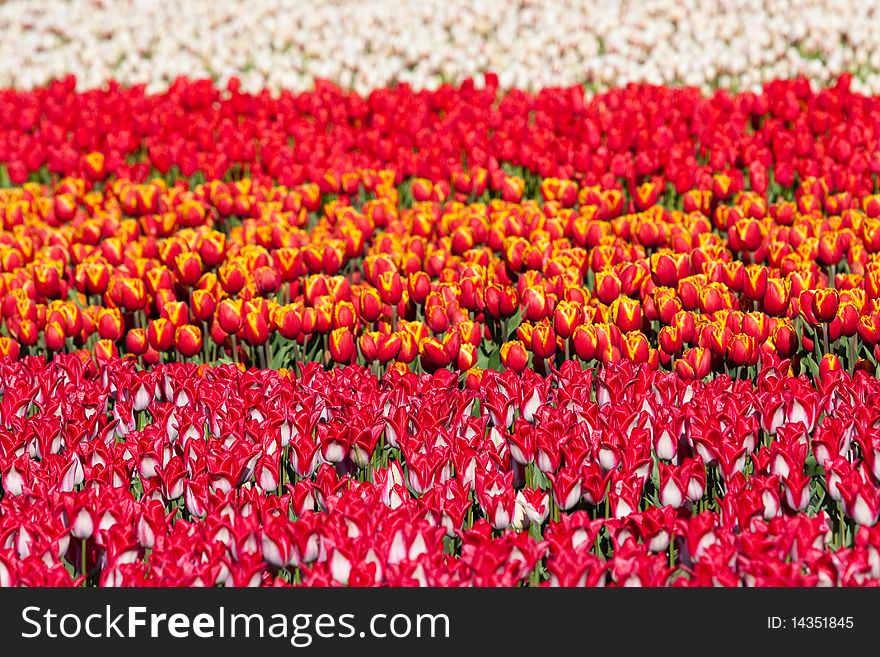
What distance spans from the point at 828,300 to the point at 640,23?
768 centimetres

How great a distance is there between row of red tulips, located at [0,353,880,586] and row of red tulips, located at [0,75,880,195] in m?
3.08

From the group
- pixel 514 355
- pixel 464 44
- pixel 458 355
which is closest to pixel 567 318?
pixel 514 355

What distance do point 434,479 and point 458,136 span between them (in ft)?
16.4

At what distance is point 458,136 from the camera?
7.97 meters

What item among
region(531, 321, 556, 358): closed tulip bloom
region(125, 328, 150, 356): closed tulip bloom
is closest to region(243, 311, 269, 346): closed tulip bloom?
region(125, 328, 150, 356): closed tulip bloom

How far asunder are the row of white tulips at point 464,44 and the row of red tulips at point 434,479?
23.3 feet

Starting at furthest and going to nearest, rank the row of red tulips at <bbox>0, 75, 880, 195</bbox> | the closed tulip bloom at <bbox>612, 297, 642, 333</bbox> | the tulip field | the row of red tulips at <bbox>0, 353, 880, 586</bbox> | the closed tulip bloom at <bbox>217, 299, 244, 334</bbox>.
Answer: the row of red tulips at <bbox>0, 75, 880, 195</bbox> < the closed tulip bloom at <bbox>217, 299, 244, 334</bbox> < the closed tulip bloom at <bbox>612, 297, 642, 333</bbox> < the tulip field < the row of red tulips at <bbox>0, 353, 880, 586</bbox>

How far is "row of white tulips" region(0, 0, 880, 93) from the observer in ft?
35.0

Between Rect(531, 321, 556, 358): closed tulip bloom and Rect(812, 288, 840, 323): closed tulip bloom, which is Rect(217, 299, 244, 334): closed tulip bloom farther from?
Rect(812, 288, 840, 323): closed tulip bloom

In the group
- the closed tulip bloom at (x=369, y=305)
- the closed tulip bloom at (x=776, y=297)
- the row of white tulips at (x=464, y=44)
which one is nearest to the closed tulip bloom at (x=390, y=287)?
the closed tulip bloom at (x=369, y=305)

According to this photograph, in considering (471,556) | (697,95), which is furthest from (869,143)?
(471,556)

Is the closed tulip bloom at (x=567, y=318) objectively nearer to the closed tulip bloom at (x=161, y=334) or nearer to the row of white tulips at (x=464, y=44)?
the closed tulip bloom at (x=161, y=334)

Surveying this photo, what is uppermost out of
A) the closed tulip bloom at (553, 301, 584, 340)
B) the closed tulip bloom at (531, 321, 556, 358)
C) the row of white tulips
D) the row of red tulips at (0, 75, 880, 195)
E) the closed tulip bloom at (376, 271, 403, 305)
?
the row of white tulips
